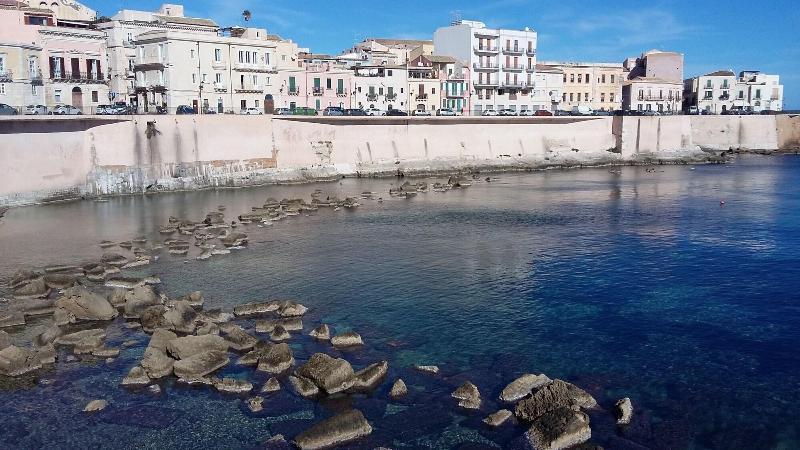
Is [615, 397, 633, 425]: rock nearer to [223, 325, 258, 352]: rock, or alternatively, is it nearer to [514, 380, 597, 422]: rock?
[514, 380, 597, 422]: rock

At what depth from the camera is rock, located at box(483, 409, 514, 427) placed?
12359 millimetres

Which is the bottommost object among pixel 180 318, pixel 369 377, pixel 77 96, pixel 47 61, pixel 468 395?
pixel 468 395

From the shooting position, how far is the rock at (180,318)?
16.9 meters

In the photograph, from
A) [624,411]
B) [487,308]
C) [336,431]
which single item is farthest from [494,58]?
[336,431]

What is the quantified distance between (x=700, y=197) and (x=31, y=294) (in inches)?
1425

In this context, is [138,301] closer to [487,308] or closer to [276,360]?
[276,360]

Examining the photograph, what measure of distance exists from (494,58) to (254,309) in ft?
209

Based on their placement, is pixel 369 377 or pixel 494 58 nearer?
pixel 369 377

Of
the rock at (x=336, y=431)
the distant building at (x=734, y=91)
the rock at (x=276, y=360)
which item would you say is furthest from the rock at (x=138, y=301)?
the distant building at (x=734, y=91)

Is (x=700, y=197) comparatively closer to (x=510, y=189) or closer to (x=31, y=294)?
(x=510, y=189)

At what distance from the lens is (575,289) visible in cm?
2069

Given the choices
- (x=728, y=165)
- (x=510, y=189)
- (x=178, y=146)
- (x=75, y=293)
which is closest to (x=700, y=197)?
(x=510, y=189)

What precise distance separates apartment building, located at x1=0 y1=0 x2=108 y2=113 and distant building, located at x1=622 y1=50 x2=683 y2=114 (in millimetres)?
61031

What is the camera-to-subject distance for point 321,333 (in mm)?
16609
